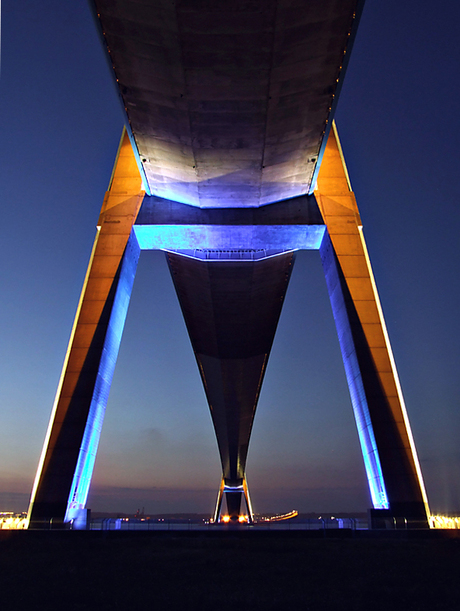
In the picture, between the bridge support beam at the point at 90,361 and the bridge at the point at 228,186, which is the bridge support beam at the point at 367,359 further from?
the bridge support beam at the point at 90,361

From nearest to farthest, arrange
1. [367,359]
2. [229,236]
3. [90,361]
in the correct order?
[90,361]
[367,359]
[229,236]

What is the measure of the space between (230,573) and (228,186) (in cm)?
1339

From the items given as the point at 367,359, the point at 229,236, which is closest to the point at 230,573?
the point at 367,359

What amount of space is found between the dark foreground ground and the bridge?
3836 millimetres

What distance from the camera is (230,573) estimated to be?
296 inches

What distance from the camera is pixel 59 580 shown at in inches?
284

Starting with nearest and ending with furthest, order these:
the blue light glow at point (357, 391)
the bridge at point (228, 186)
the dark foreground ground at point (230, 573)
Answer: the dark foreground ground at point (230, 573) < the bridge at point (228, 186) < the blue light glow at point (357, 391)

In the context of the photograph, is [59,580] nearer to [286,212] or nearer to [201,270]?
[286,212]

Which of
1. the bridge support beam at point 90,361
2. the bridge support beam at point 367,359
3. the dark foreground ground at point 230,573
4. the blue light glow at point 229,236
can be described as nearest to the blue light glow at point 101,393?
the bridge support beam at point 90,361

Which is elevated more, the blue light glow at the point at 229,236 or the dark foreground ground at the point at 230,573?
the blue light glow at the point at 229,236

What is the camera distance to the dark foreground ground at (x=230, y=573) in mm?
6082

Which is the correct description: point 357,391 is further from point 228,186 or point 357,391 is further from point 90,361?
point 90,361

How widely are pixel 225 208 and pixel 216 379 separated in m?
28.3

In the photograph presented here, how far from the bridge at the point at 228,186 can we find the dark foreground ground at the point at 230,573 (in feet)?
12.6
